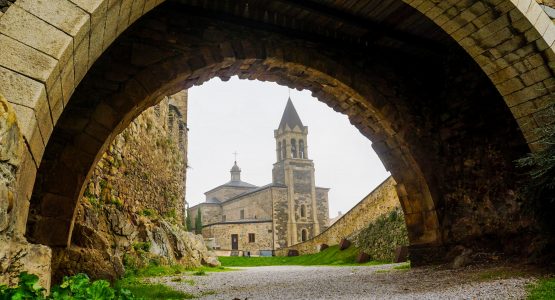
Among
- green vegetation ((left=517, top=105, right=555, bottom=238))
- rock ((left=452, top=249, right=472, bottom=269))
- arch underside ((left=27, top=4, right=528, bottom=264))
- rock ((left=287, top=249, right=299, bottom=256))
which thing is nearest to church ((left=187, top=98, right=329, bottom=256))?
rock ((left=287, top=249, right=299, bottom=256))

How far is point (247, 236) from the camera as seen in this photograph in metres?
36.1

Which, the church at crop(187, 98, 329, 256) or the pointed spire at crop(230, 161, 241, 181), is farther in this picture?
the pointed spire at crop(230, 161, 241, 181)

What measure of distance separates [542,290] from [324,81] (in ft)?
13.5

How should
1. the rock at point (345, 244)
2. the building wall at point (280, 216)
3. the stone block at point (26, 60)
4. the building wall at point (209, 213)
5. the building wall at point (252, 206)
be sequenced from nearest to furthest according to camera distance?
1. the stone block at point (26, 60)
2. the rock at point (345, 244)
3. the building wall at point (280, 216)
4. the building wall at point (252, 206)
5. the building wall at point (209, 213)

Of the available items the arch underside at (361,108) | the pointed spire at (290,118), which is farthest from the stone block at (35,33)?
the pointed spire at (290,118)

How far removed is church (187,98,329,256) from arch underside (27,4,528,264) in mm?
26573

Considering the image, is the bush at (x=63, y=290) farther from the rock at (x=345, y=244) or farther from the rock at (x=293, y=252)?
the rock at (x=293, y=252)

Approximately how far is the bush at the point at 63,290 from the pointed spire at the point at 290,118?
41544 millimetres

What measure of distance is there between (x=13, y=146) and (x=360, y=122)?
6.04m

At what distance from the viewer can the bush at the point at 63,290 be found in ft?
4.00

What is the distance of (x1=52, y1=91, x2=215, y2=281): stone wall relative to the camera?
15.9ft

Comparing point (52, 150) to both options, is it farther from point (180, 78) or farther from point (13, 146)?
point (13, 146)

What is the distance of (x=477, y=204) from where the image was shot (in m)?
6.34

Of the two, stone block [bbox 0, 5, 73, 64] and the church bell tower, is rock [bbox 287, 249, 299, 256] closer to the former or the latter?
the church bell tower
